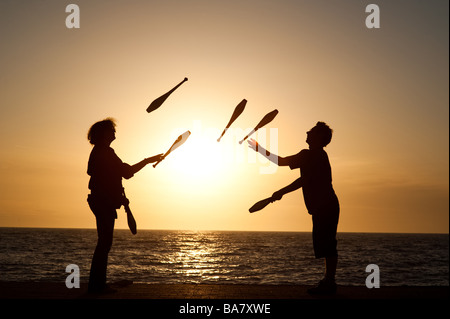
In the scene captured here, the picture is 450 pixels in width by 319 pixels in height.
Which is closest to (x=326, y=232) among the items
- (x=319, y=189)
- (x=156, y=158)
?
(x=319, y=189)

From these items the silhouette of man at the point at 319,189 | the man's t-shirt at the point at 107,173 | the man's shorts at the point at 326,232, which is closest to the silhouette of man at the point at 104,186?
the man's t-shirt at the point at 107,173

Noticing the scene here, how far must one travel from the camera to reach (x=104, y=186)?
19.3 feet

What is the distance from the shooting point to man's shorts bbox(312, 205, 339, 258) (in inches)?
227

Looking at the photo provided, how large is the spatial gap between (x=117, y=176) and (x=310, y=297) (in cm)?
272

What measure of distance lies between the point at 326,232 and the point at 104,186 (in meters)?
2.74

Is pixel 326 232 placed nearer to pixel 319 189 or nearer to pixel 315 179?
pixel 319 189

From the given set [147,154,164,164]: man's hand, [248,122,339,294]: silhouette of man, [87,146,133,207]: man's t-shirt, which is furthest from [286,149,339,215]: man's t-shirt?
[87,146,133,207]: man's t-shirt

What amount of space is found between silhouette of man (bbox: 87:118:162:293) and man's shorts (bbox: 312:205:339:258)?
215cm

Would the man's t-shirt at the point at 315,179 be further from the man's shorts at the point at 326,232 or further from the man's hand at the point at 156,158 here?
the man's hand at the point at 156,158

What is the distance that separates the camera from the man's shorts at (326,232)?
576 cm

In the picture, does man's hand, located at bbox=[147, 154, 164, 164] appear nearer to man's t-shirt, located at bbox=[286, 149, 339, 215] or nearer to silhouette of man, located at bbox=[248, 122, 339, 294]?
silhouette of man, located at bbox=[248, 122, 339, 294]

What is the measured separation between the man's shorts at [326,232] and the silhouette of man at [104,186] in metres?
2.15

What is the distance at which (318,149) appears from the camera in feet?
19.9

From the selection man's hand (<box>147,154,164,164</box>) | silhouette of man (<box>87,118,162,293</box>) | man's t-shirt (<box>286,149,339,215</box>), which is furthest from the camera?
man's hand (<box>147,154,164,164</box>)
